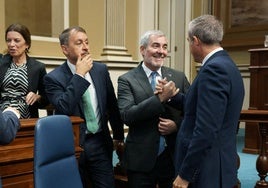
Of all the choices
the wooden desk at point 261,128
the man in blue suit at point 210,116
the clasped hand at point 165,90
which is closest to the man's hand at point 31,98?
the clasped hand at point 165,90

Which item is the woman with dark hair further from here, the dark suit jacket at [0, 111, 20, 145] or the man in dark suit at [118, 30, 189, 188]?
the dark suit jacket at [0, 111, 20, 145]

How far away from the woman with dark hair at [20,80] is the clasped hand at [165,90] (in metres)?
0.91

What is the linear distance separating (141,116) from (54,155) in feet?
2.20

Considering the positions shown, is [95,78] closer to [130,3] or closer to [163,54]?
[163,54]

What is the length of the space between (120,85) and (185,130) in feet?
2.06

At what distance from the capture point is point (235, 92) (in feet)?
5.95

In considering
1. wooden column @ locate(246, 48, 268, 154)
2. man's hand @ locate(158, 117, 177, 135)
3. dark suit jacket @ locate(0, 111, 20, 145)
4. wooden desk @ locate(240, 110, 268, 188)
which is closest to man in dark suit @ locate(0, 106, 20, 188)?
dark suit jacket @ locate(0, 111, 20, 145)

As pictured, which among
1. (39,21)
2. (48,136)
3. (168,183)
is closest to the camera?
(48,136)

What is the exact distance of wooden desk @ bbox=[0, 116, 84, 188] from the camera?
214 cm

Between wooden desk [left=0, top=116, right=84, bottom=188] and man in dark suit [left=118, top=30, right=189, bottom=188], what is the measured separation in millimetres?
335

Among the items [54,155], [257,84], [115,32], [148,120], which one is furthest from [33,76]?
[115,32]

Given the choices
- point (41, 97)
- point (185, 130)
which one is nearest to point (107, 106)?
point (41, 97)

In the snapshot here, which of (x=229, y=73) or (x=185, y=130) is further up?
(x=229, y=73)

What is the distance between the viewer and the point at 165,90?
87.5 inches
